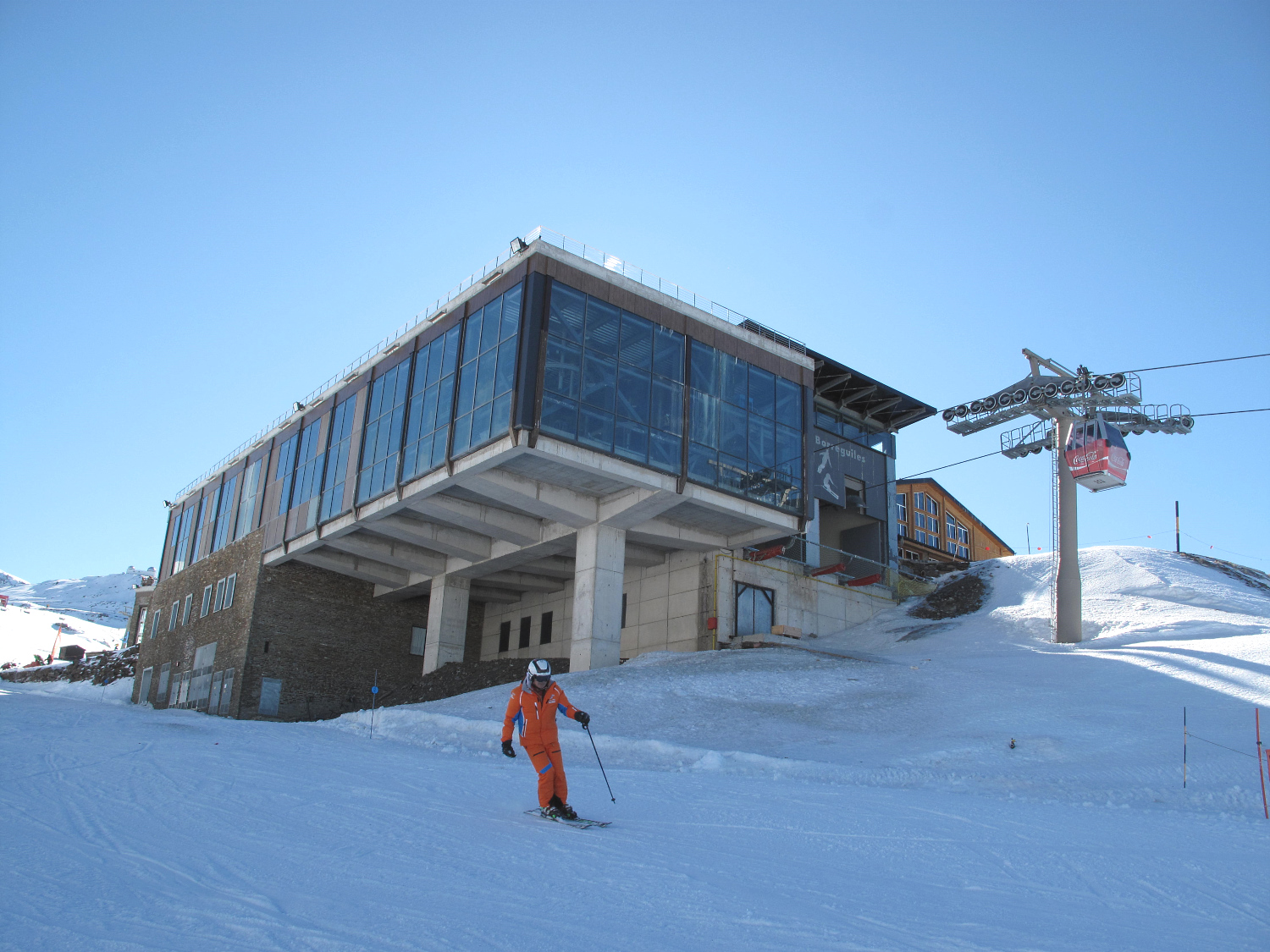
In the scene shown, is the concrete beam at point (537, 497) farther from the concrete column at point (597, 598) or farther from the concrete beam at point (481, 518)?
the concrete beam at point (481, 518)

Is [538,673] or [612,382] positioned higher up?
[612,382]

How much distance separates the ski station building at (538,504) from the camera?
86.6 feet

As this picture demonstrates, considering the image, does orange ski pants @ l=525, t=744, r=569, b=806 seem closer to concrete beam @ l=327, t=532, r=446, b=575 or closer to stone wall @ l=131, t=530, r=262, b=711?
concrete beam @ l=327, t=532, r=446, b=575

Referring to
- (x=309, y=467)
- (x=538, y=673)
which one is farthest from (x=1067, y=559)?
(x=309, y=467)

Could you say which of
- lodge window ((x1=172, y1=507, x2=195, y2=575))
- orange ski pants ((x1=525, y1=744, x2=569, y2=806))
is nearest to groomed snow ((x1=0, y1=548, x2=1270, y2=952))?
orange ski pants ((x1=525, y1=744, x2=569, y2=806))

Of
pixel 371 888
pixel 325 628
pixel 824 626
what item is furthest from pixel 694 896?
pixel 325 628

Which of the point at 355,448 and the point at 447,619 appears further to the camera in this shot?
the point at 447,619

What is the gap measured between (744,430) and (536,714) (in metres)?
21.3

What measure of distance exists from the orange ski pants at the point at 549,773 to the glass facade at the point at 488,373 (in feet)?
54.1

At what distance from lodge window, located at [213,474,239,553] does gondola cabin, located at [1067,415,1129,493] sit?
33521mm

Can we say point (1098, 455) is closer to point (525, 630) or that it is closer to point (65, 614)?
point (525, 630)

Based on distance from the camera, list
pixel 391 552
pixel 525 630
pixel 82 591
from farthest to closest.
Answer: pixel 82 591, pixel 525 630, pixel 391 552

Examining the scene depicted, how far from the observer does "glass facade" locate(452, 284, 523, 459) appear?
1006 inches

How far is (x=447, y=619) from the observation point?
3506 centimetres
